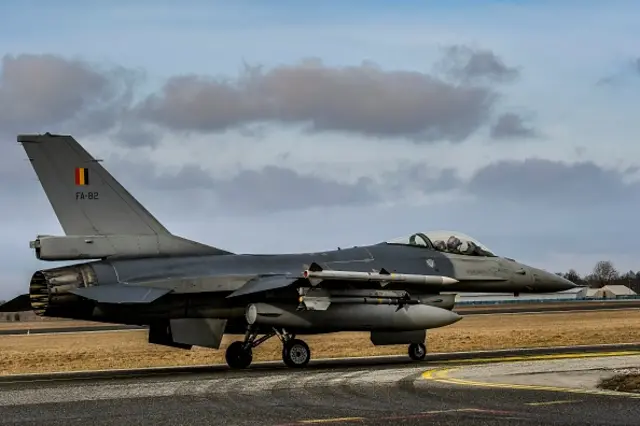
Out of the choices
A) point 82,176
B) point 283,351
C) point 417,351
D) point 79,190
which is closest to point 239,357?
point 283,351

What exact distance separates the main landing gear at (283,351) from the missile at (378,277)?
83.6 inches

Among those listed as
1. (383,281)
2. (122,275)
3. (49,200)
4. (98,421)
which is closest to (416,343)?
(383,281)

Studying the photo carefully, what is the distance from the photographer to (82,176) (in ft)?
76.0

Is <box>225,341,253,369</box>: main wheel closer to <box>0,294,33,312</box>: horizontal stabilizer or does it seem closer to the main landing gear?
the main landing gear

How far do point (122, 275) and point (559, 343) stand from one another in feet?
53.1

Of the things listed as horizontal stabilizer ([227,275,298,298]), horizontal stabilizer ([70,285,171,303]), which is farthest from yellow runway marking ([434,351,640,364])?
horizontal stabilizer ([70,285,171,303])

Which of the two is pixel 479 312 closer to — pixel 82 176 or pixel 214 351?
pixel 214 351

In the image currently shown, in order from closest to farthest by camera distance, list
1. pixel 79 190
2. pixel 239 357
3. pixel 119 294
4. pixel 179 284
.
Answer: pixel 119 294 → pixel 179 284 → pixel 79 190 → pixel 239 357

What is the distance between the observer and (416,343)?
24391mm

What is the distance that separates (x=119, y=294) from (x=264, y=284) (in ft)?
11.3

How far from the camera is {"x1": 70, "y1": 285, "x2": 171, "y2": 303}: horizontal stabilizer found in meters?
21.3

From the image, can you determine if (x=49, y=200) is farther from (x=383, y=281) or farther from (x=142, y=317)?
(x=383, y=281)

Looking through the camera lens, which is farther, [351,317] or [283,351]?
[283,351]

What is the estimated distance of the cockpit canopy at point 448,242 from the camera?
26.2 meters
